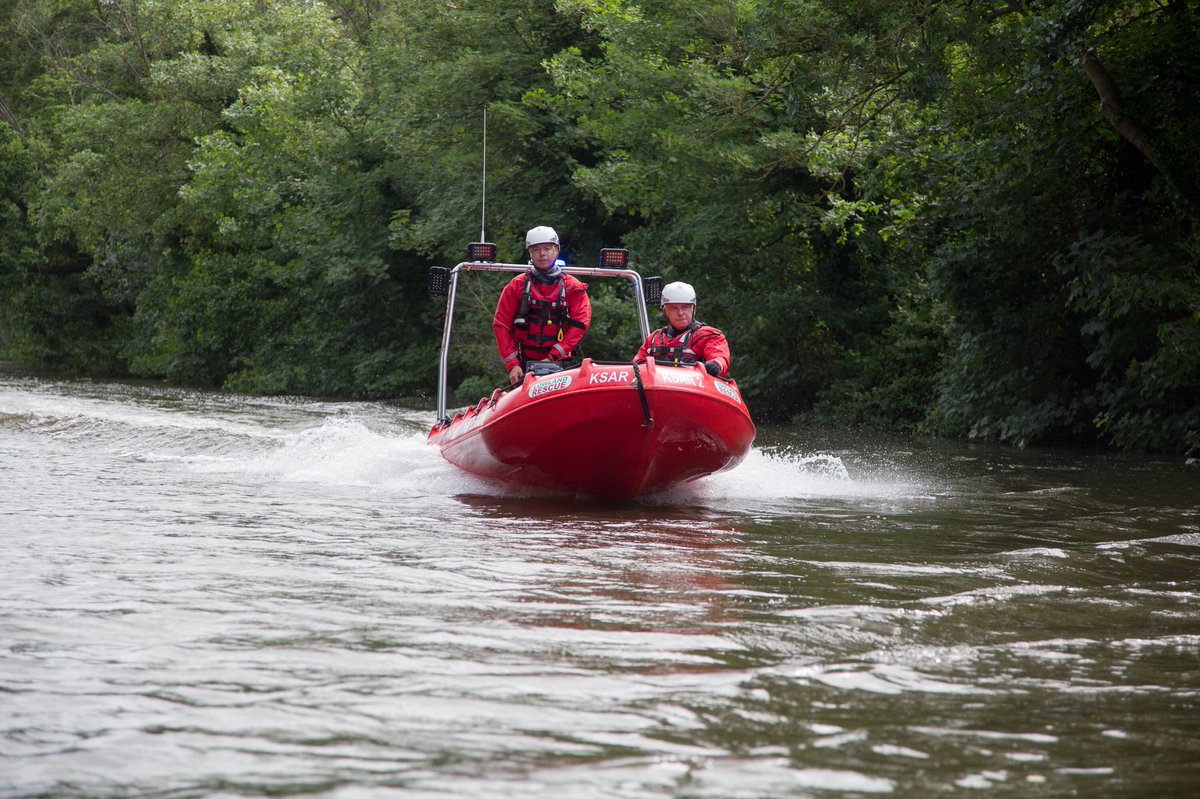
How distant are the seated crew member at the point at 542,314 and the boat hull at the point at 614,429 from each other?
0.82m

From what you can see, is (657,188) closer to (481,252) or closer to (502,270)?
(502,270)

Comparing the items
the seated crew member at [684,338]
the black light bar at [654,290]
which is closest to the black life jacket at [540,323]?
the black light bar at [654,290]

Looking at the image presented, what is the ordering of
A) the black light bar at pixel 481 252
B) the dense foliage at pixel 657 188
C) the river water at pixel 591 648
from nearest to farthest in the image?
the river water at pixel 591 648 < the black light bar at pixel 481 252 < the dense foliage at pixel 657 188

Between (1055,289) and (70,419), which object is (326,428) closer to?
(70,419)

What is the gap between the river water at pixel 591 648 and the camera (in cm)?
335

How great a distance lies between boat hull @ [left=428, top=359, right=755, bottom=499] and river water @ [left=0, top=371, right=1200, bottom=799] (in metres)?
0.30

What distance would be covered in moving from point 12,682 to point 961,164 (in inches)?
491

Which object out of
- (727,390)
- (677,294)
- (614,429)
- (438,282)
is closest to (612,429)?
(614,429)

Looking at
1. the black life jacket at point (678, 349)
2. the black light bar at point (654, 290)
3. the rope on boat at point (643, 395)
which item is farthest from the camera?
the black light bar at point (654, 290)

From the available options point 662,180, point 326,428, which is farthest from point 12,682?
point 662,180

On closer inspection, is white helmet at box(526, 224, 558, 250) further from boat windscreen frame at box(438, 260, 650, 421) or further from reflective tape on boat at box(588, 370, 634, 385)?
reflective tape on boat at box(588, 370, 634, 385)

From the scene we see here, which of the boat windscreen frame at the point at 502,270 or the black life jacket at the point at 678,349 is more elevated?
the boat windscreen frame at the point at 502,270

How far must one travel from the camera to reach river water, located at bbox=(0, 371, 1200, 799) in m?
3.35

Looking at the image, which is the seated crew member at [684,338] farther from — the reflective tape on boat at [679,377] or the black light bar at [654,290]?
the reflective tape on boat at [679,377]
